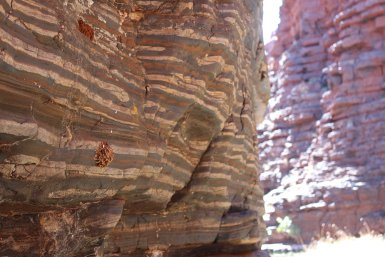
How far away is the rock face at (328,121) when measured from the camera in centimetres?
2203

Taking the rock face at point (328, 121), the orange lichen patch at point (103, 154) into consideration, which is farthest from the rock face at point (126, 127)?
the rock face at point (328, 121)

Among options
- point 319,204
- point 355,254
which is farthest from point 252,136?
point 319,204

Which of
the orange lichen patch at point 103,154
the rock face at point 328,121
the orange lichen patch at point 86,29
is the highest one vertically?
the rock face at point 328,121

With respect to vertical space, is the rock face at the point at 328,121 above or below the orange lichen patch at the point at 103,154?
above

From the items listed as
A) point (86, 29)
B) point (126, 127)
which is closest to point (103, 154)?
point (126, 127)

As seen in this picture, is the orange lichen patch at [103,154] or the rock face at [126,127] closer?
the rock face at [126,127]

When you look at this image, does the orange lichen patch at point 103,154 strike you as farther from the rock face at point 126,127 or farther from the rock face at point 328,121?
the rock face at point 328,121

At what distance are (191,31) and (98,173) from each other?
6.12 feet

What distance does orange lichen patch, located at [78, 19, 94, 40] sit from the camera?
364 centimetres

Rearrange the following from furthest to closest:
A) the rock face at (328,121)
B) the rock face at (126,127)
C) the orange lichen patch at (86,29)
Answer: the rock face at (328,121), the orange lichen patch at (86,29), the rock face at (126,127)

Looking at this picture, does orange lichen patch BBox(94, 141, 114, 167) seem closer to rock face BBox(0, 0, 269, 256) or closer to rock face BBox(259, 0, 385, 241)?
rock face BBox(0, 0, 269, 256)

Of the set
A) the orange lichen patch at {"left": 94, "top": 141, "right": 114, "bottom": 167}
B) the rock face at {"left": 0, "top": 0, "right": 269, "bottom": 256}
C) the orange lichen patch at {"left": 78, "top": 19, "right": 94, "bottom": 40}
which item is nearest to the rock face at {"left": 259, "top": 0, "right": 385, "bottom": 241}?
the rock face at {"left": 0, "top": 0, "right": 269, "bottom": 256}

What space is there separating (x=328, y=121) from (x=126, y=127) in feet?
74.2

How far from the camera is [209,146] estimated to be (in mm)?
5613
